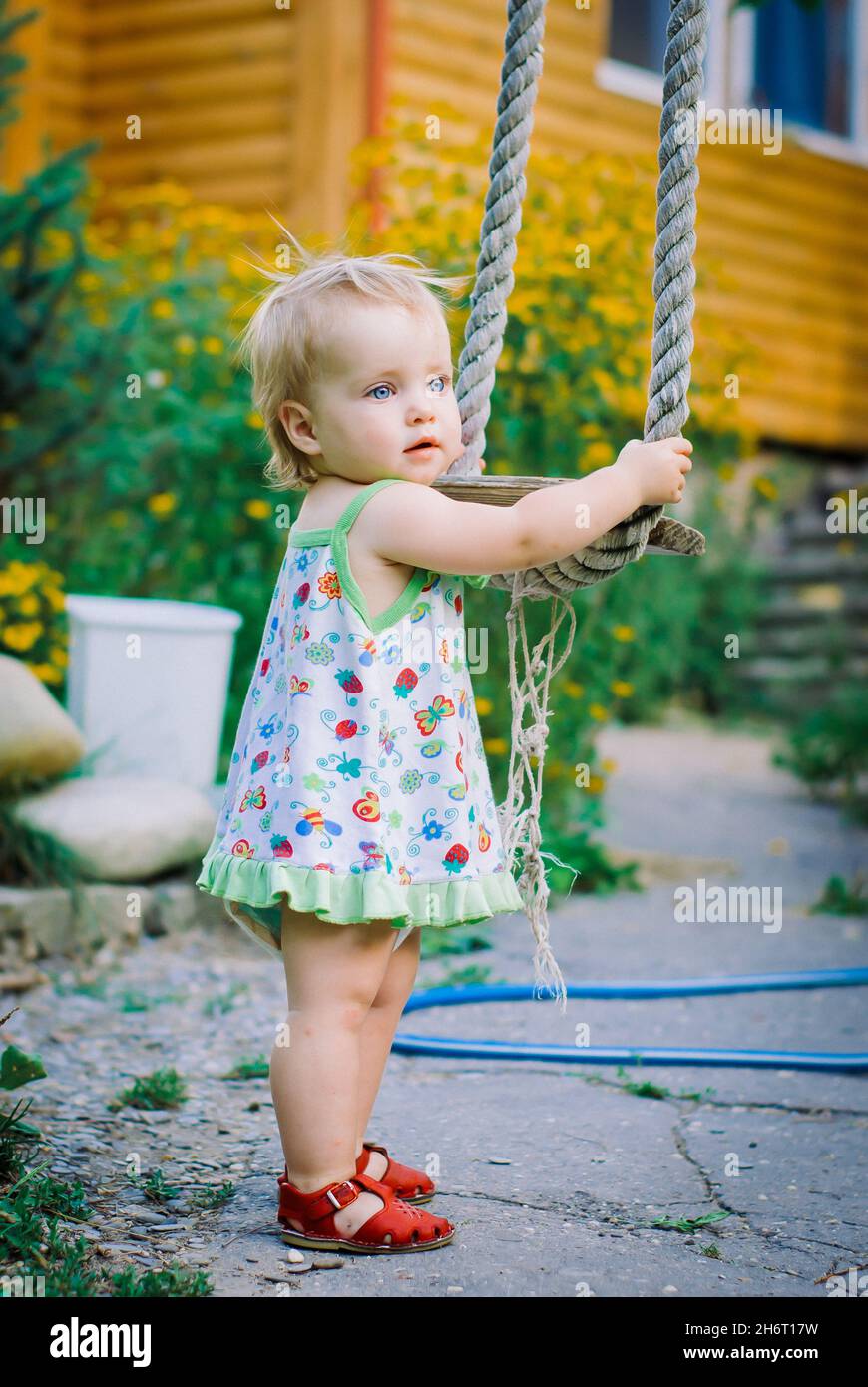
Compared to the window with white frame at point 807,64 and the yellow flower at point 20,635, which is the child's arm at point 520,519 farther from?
the window with white frame at point 807,64

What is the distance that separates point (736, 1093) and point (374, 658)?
1264 mm

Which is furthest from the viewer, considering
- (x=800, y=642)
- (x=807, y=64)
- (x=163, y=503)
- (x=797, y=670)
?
(x=807, y=64)

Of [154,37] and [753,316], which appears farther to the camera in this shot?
[753,316]

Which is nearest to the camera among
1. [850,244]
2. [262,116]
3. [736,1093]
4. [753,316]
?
[736,1093]

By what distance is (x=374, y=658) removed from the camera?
6.18ft

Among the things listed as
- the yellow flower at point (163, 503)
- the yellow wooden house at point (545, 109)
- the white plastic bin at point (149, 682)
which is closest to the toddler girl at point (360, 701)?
the white plastic bin at point (149, 682)

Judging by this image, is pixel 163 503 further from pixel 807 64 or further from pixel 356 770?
pixel 807 64

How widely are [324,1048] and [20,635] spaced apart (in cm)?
237

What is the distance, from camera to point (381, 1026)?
2.03 meters

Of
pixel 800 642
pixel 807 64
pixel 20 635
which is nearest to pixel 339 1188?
pixel 20 635

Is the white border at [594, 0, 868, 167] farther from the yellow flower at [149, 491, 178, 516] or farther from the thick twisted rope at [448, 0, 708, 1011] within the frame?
the thick twisted rope at [448, 0, 708, 1011]

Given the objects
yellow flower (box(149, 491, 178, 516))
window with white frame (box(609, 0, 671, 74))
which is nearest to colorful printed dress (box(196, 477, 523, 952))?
yellow flower (box(149, 491, 178, 516))

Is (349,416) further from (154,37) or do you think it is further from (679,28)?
(154,37)
